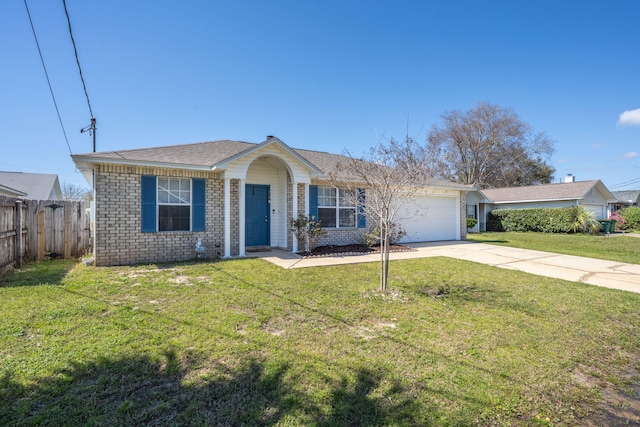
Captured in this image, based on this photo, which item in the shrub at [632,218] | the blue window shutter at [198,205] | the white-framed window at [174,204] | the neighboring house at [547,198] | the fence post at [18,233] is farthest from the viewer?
the shrub at [632,218]

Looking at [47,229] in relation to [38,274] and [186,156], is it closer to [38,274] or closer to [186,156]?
[38,274]

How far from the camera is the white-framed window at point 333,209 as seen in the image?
11461mm

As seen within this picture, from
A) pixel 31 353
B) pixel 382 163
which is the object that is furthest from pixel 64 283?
pixel 382 163

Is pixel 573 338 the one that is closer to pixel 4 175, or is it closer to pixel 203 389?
pixel 203 389

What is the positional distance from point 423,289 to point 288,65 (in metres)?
10.9

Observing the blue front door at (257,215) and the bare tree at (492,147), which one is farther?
the bare tree at (492,147)

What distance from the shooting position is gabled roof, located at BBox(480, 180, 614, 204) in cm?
2192

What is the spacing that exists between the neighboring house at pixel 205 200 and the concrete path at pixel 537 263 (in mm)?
1312

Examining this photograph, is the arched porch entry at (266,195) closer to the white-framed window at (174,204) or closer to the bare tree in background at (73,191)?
the white-framed window at (174,204)

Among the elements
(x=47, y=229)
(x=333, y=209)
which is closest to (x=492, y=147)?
(x=333, y=209)

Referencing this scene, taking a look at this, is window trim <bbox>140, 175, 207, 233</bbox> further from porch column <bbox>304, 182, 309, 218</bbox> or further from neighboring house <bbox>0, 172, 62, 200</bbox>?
neighboring house <bbox>0, 172, 62, 200</bbox>

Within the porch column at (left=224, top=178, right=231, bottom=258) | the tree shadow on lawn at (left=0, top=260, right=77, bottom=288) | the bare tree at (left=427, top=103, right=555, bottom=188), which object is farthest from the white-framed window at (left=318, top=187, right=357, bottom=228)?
the bare tree at (left=427, top=103, right=555, bottom=188)

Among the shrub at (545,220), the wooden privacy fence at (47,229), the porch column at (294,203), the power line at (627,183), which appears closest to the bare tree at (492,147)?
the shrub at (545,220)

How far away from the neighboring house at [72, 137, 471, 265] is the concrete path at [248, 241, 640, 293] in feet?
4.30
